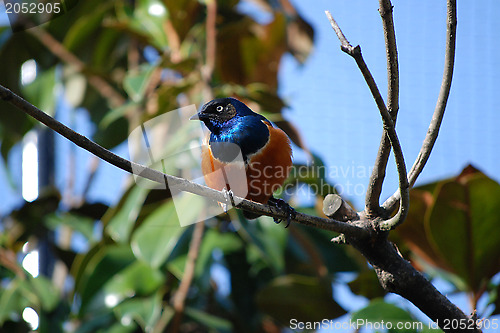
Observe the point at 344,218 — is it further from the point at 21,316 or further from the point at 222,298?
the point at 21,316

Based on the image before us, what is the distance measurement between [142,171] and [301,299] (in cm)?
147

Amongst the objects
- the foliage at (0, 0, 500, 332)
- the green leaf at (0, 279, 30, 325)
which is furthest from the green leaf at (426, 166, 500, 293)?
the green leaf at (0, 279, 30, 325)

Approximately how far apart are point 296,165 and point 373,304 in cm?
95

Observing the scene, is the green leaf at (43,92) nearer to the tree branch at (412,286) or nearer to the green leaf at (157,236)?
the green leaf at (157,236)

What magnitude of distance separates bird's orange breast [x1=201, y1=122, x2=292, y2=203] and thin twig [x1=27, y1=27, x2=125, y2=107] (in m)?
1.54

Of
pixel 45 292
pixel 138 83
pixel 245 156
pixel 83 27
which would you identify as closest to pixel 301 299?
pixel 245 156

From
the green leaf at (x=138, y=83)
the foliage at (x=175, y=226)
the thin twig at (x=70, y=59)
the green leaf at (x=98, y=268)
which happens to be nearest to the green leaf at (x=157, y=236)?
the foliage at (x=175, y=226)

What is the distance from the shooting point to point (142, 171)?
4.25ft

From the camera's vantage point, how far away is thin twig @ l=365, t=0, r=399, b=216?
1.27 metres

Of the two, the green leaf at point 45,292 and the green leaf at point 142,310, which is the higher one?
the green leaf at point 142,310

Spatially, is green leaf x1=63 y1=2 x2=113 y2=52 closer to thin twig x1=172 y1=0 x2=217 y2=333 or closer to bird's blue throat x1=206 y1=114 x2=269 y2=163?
thin twig x1=172 y1=0 x2=217 y2=333

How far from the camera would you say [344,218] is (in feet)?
5.47

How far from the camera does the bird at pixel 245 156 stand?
2240mm

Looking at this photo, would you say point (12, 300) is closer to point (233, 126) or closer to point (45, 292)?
point (45, 292)
